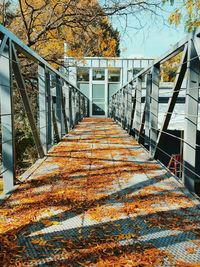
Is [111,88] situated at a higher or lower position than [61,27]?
lower

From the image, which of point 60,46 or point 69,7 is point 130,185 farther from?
point 60,46

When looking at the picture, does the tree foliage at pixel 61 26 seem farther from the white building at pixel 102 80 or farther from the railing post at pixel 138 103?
the white building at pixel 102 80

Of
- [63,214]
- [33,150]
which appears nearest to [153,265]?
[63,214]

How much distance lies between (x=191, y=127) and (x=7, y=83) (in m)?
1.39

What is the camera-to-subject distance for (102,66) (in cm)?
1680

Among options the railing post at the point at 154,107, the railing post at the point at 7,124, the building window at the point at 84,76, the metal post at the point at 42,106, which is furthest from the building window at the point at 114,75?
the railing post at the point at 7,124

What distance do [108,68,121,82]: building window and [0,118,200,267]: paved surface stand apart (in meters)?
14.8

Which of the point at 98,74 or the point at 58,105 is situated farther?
the point at 98,74

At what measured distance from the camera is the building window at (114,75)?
1720cm

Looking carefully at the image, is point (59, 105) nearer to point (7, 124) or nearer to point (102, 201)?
point (7, 124)

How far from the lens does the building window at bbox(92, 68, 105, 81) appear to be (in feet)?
55.7

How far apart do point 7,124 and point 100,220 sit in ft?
3.59

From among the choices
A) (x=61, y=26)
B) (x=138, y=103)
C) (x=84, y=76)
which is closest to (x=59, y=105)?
(x=138, y=103)

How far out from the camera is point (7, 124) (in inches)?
88.3
